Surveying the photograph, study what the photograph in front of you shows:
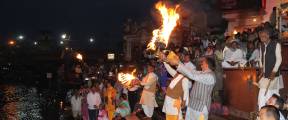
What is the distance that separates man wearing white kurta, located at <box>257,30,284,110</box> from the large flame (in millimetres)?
1919

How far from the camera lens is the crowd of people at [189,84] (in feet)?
23.7

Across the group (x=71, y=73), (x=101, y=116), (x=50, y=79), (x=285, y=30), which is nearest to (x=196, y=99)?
(x=285, y=30)

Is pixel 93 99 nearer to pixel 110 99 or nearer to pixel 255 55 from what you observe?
pixel 110 99

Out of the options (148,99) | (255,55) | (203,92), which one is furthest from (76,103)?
(203,92)

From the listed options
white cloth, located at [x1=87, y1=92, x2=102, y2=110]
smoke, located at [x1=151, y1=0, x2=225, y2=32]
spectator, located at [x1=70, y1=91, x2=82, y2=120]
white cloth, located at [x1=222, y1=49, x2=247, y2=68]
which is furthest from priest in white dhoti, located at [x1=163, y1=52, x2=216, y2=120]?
smoke, located at [x1=151, y1=0, x2=225, y2=32]

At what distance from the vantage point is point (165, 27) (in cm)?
926

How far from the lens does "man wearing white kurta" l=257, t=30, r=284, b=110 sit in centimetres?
723

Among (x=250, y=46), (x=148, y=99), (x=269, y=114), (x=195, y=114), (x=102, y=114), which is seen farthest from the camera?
(x=102, y=114)

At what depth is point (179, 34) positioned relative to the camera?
22188 millimetres

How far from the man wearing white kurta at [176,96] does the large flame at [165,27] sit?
628 millimetres

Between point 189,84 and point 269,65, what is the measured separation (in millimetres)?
1875

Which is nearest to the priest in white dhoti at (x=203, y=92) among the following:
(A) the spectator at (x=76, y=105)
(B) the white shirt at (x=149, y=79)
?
(B) the white shirt at (x=149, y=79)

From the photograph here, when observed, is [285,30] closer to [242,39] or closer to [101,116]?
[242,39]

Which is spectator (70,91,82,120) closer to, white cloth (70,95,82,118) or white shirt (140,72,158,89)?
white cloth (70,95,82,118)
